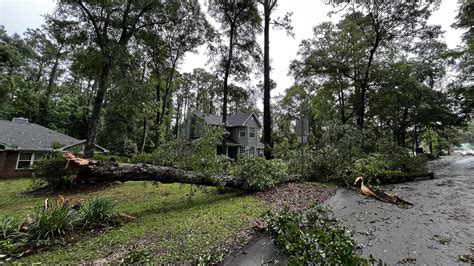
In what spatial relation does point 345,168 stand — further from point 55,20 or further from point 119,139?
point 119,139

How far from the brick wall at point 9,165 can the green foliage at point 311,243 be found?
1727 centimetres

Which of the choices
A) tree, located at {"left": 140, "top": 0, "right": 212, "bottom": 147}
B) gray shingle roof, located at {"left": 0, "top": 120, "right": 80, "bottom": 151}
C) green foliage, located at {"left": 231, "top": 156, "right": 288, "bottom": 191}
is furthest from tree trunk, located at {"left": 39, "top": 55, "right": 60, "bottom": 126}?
green foliage, located at {"left": 231, "top": 156, "right": 288, "bottom": 191}

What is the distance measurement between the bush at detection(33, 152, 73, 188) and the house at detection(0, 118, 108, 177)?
5.01 metres

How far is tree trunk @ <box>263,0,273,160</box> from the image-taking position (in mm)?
9539

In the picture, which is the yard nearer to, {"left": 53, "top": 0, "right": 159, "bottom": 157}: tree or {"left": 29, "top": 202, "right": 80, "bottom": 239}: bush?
{"left": 29, "top": 202, "right": 80, "bottom": 239}: bush

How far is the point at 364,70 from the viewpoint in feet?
49.0

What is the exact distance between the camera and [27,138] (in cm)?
1412

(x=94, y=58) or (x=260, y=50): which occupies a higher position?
(x=260, y=50)

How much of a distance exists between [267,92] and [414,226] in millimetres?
7749

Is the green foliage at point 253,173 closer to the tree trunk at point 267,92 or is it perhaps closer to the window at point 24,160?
the tree trunk at point 267,92

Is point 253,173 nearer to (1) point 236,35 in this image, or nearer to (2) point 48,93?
(1) point 236,35

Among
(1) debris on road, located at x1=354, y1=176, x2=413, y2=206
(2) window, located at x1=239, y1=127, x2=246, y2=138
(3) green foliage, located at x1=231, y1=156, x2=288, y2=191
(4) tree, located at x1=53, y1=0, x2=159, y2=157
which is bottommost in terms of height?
(1) debris on road, located at x1=354, y1=176, x2=413, y2=206

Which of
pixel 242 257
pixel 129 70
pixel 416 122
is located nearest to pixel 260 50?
pixel 129 70

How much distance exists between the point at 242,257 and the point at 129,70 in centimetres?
1083
